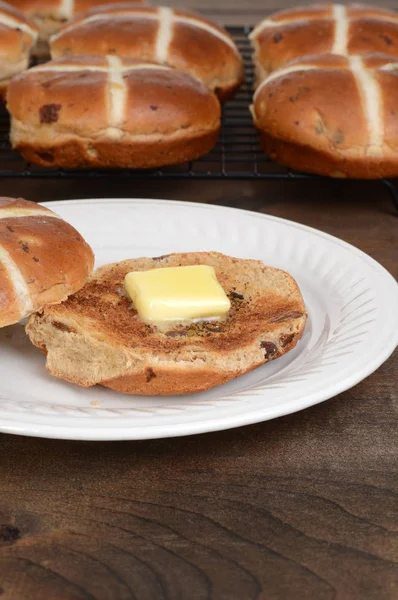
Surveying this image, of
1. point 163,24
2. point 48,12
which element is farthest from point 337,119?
point 48,12

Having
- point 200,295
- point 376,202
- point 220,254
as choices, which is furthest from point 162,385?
point 376,202

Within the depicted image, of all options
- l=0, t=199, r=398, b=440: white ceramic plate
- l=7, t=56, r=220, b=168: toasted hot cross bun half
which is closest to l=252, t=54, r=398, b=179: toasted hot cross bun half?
l=7, t=56, r=220, b=168: toasted hot cross bun half

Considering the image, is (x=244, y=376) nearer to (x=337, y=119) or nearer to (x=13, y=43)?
(x=337, y=119)

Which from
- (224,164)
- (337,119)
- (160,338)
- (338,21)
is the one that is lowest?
(224,164)

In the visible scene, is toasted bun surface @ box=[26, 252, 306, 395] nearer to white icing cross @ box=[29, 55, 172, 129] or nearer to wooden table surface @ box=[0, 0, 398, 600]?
wooden table surface @ box=[0, 0, 398, 600]

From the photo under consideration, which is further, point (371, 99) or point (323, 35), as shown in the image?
point (323, 35)

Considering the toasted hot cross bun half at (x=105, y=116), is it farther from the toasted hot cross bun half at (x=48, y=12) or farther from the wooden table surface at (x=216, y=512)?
the wooden table surface at (x=216, y=512)

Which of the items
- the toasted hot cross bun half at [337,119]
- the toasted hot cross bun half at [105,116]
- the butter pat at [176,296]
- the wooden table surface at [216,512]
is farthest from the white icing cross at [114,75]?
the wooden table surface at [216,512]
